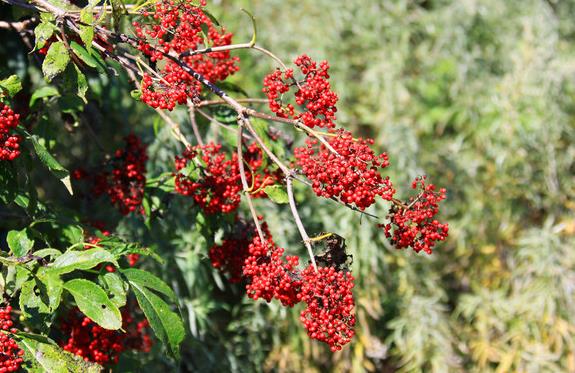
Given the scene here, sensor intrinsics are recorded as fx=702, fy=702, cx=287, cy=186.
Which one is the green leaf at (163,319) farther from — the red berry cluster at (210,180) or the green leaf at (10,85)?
the green leaf at (10,85)

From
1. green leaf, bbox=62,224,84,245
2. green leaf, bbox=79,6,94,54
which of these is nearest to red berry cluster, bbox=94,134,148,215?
green leaf, bbox=62,224,84,245

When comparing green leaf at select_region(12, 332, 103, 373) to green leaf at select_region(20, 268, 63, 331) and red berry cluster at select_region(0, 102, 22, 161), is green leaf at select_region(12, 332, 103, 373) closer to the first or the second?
green leaf at select_region(20, 268, 63, 331)

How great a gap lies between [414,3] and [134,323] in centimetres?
287

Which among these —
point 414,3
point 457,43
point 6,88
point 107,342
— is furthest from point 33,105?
point 414,3

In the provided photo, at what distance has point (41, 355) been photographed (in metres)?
1.35

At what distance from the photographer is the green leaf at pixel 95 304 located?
1.31 meters

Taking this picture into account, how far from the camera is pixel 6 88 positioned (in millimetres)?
1415

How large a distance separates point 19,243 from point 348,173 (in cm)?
72

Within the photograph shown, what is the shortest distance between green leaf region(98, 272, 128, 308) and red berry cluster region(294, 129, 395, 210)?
1.46 ft

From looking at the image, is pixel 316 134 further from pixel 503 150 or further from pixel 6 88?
pixel 503 150

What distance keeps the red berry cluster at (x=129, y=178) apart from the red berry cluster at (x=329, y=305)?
65 cm

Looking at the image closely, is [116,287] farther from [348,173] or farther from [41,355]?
[348,173]

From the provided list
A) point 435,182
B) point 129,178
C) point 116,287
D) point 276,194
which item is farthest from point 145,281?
point 435,182

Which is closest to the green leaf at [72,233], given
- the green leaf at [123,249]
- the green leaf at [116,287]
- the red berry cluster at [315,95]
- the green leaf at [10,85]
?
the green leaf at [123,249]
